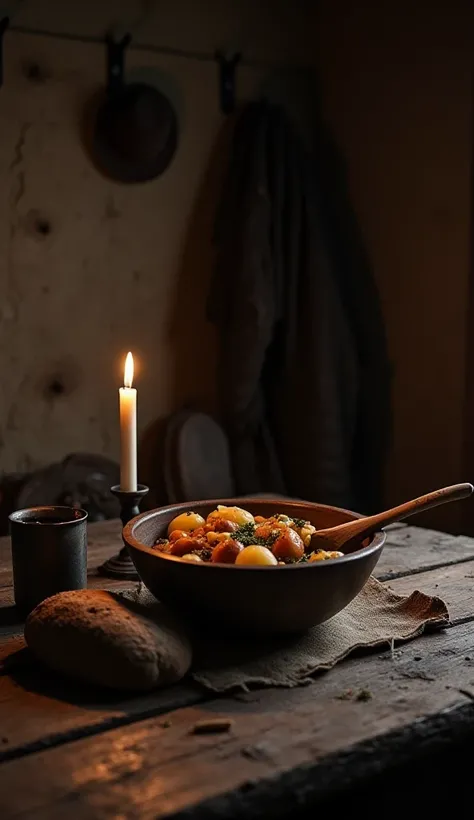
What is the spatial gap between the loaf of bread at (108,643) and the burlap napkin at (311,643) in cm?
4

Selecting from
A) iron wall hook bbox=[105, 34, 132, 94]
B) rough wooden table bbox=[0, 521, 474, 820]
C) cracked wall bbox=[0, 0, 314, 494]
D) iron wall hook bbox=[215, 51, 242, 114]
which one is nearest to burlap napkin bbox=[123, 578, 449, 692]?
rough wooden table bbox=[0, 521, 474, 820]

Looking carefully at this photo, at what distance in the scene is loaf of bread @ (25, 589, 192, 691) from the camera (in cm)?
96

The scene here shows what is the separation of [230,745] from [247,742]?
0.02 meters

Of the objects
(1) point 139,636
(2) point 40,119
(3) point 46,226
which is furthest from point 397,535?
(2) point 40,119

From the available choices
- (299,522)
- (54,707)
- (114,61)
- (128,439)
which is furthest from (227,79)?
(54,707)

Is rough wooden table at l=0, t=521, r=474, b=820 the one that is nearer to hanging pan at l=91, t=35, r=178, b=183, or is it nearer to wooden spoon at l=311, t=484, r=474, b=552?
wooden spoon at l=311, t=484, r=474, b=552

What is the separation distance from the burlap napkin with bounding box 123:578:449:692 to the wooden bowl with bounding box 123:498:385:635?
0.03 metres

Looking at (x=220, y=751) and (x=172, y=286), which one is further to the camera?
(x=172, y=286)

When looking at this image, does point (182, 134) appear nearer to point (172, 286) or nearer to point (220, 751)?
point (172, 286)

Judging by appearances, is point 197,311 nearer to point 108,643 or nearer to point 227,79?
point 227,79

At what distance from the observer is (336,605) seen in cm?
107

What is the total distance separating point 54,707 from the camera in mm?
939

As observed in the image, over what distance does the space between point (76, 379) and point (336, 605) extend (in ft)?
5.71

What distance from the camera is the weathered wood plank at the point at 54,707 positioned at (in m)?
0.88
